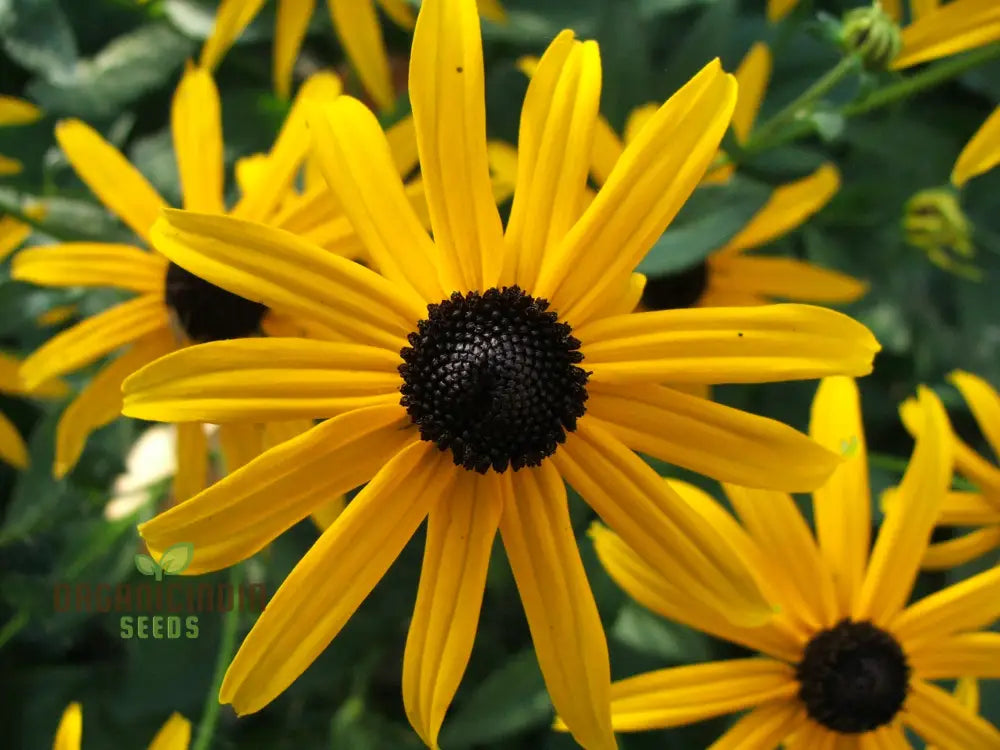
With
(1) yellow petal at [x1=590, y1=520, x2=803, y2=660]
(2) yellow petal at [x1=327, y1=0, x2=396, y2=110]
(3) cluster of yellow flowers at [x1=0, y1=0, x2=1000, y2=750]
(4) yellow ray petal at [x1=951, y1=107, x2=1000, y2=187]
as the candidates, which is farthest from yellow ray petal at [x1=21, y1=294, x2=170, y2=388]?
(4) yellow ray petal at [x1=951, y1=107, x2=1000, y2=187]

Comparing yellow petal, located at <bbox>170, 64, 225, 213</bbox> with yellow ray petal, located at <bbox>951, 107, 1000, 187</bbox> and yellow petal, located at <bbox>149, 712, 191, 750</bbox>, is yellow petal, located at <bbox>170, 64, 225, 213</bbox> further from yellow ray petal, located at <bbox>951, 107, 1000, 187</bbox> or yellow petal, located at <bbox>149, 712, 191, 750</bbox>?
yellow ray petal, located at <bbox>951, 107, 1000, 187</bbox>

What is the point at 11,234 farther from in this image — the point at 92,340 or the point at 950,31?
the point at 950,31

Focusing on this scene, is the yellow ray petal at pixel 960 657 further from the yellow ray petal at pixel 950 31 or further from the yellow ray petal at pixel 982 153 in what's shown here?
the yellow ray petal at pixel 950 31

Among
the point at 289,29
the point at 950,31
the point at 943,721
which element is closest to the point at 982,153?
the point at 950,31

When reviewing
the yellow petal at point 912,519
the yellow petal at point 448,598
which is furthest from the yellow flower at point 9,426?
the yellow petal at point 912,519

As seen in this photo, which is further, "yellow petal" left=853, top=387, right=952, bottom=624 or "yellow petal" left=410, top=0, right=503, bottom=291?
"yellow petal" left=853, top=387, right=952, bottom=624

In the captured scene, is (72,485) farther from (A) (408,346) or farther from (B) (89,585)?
(A) (408,346)
